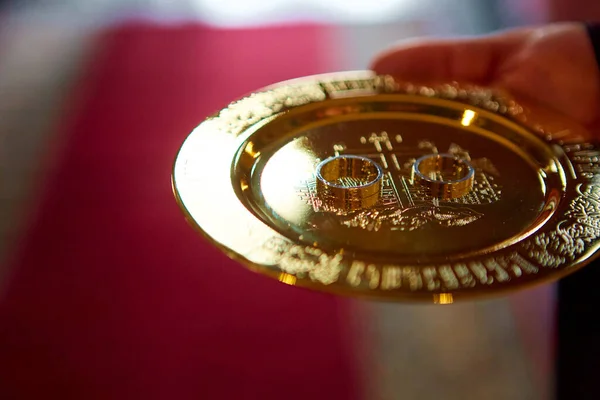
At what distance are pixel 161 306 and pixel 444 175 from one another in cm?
73

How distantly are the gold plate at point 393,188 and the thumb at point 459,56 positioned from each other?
5.3 inches

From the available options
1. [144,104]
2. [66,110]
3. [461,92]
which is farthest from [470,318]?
[66,110]

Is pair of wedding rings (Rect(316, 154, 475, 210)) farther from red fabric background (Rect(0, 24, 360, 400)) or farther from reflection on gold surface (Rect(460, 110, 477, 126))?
red fabric background (Rect(0, 24, 360, 400))

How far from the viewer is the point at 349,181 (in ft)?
2.35

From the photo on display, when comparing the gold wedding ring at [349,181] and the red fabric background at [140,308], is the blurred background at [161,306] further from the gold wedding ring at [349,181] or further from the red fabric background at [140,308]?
the gold wedding ring at [349,181]

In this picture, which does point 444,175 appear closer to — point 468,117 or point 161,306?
point 468,117

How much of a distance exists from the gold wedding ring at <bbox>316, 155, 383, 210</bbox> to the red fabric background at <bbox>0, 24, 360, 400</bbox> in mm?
559

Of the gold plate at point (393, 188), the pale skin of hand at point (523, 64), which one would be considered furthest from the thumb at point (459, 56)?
the gold plate at point (393, 188)

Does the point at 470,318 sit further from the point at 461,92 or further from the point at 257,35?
the point at 257,35

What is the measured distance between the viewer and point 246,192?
27.3 inches

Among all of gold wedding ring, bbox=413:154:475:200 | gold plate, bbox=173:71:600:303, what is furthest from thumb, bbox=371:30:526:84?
gold wedding ring, bbox=413:154:475:200

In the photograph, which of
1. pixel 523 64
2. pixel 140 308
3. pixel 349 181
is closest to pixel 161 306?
pixel 140 308

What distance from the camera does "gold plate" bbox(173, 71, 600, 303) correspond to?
58cm

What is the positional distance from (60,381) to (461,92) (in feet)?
2.76
